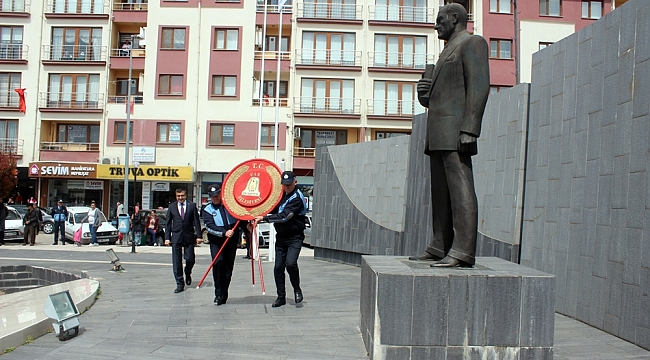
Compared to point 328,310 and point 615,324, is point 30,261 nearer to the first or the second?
point 328,310

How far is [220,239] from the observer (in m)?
10.3

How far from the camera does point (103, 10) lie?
3725cm

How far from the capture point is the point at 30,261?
17.5 metres

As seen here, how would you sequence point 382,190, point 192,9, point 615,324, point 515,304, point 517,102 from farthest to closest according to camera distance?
point 192,9 < point 382,190 < point 517,102 < point 615,324 < point 515,304

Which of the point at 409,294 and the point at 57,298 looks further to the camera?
the point at 57,298

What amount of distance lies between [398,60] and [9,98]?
22318 millimetres

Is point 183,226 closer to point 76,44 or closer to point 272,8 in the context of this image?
point 272,8

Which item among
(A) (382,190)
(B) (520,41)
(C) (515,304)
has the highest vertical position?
(B) (520,41)

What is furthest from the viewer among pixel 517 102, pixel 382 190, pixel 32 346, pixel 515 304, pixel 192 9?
pixel 192 9

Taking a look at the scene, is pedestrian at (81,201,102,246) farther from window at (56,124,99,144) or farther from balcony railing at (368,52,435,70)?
balcony railing at (368,52,435,70)

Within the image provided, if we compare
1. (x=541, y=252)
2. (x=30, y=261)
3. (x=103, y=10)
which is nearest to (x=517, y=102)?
A: (x=541, y=252)

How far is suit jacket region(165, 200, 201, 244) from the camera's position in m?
11.6

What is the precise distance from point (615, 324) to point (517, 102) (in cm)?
415

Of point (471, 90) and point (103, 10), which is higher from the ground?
point (103, 10)
